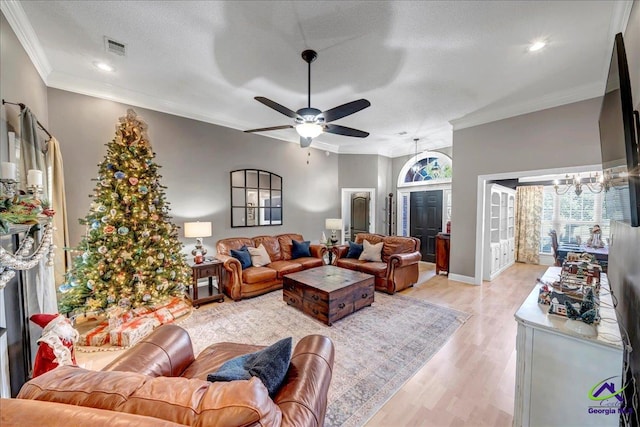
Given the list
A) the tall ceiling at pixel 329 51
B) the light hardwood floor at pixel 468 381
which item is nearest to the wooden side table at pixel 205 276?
the tall ceiling at pixel 329 51

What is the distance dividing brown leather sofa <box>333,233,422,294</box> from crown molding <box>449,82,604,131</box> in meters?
2.44

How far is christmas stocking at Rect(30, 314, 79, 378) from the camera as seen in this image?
1522 millimetres

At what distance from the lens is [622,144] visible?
4.27 feet

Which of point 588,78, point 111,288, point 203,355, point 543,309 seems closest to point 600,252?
point 588,78

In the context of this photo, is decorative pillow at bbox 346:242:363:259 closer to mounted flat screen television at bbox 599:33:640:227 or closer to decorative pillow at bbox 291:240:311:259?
decorative pillow at bbox 291:240:311:259

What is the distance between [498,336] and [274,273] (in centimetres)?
307

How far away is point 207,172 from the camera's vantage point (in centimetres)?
440

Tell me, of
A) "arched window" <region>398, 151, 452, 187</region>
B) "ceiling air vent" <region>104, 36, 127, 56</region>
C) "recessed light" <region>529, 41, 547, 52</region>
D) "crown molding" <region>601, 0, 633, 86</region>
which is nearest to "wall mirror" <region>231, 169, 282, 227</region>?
"ceiling air vent" <region>104, 36, 127, 56</region>

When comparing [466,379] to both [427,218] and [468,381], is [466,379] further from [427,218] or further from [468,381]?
[427,218]

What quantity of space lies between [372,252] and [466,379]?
2554 mm

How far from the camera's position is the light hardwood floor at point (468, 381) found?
5.60 feet

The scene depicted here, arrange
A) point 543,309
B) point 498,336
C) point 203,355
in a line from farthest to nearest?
point 498,336 → point 203,355 → point 543,309

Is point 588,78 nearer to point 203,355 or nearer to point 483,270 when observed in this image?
point 483,270

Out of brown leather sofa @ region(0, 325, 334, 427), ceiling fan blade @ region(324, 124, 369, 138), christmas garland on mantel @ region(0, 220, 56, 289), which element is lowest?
brown leather sofa @ region(0, 325, 334, 427)
